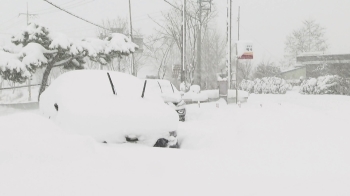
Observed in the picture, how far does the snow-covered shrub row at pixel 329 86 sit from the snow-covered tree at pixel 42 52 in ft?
55.3

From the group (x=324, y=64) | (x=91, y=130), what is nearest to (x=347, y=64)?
(x=324, y=64)

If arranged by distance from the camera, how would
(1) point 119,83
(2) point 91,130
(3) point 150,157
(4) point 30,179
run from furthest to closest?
(1) point 119,83
(2) point 91,130
(3) point 150,157
(4) point 30,179

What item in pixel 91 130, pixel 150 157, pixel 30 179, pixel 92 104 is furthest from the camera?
pixel 92 104

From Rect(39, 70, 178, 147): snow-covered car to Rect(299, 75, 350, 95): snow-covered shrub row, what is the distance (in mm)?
21352

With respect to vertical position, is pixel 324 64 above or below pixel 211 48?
below

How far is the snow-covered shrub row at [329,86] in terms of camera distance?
23516 millimetres

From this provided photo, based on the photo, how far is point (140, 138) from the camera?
4910 mm

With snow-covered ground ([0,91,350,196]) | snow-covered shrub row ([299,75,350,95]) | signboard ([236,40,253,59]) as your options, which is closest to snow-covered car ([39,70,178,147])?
snow-covered ground ([0,91,350,196])

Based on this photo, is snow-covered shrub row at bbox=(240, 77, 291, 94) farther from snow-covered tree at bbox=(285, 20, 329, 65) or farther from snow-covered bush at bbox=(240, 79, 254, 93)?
snow-covered tree at bbox=(285, 20, 329, 65)

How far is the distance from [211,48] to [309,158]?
44.0m

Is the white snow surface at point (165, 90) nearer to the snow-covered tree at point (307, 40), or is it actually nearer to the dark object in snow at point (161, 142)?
the dark object in snow at point (161, 142)

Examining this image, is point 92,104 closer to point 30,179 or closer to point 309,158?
point 30,179

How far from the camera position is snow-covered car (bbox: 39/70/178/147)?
475 cm

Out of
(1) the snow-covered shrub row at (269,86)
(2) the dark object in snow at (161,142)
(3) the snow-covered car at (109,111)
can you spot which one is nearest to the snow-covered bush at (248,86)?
(1) the snow-covered shrub row at (269,86)
